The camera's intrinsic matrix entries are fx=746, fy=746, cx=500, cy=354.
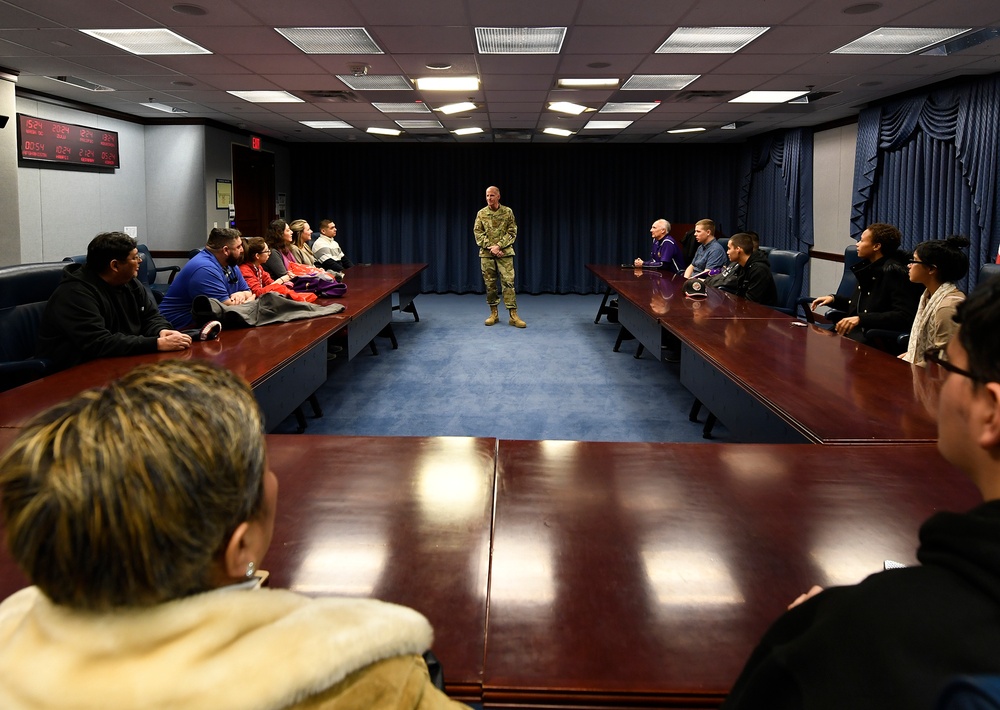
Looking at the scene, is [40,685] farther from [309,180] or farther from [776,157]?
[309,180]

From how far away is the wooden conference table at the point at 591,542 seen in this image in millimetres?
1020

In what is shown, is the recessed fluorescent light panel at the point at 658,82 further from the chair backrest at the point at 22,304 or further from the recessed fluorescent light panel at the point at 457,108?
the chair backrest at the point at 22,304

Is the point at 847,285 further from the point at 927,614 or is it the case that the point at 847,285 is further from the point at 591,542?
the point at 927,614

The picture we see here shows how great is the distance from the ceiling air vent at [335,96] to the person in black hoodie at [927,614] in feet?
21.5

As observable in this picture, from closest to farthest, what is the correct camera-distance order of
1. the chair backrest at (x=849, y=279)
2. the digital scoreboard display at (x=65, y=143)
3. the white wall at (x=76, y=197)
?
the chair backrest at (x=849, y=279) → the digital scoreboard display at (x=65, y=143) → the white wall at (x=76, y=197)

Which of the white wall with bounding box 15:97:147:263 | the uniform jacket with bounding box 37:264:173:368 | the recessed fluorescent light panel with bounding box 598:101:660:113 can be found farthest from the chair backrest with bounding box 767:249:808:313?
the white wall with bounding box 15:97:147:263

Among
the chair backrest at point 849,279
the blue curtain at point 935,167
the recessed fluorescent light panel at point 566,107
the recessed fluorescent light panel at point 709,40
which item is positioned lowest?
the chair backrest at point 849,279

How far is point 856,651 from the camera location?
25.6 inches

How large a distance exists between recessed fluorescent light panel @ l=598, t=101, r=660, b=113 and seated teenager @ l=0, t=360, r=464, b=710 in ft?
23.4

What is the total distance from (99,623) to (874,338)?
4.29m

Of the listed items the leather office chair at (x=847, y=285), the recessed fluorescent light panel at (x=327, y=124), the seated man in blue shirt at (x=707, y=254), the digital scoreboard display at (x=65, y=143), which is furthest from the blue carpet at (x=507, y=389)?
the digital scoreboard display at (x=65, y=143)

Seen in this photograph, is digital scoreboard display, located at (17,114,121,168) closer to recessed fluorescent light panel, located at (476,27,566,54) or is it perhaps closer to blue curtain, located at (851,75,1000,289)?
recessed fluorescent light panel, located at (476,27,566,54)

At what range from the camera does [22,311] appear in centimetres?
330

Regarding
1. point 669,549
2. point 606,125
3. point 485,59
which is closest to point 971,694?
point 669,549
